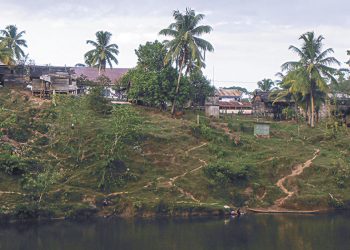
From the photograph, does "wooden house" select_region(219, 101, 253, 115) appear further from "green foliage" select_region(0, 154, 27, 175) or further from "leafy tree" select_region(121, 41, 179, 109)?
"green foliage" select_region(0, 154, 27, 175)

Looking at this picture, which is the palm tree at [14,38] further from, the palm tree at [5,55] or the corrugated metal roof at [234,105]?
the corrugated metal roof at [234,105]

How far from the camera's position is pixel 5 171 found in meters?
44.6

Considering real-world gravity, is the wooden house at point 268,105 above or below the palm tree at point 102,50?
below

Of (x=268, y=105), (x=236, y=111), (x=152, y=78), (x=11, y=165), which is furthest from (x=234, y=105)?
(x=11, y=165)

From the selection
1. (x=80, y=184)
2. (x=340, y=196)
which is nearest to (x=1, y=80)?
(x=80, y=184)

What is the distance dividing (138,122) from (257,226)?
1789cm

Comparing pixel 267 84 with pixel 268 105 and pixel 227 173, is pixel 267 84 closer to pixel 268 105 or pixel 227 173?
pixel 268 105

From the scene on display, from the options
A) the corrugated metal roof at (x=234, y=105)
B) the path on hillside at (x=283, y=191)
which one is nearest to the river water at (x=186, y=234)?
the path on hillside at (x=283, y=191)

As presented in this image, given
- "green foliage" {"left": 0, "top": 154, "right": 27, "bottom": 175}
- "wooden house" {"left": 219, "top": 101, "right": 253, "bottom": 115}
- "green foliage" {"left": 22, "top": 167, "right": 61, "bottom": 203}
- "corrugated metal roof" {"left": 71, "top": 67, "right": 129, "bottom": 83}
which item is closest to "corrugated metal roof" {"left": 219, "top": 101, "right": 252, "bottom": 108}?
"wooden house" {"left": 219, "top": 101, "right": 253, "bottom": 115}

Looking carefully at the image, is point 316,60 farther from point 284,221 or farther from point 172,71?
point 284,221

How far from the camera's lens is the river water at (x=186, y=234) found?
107 ft

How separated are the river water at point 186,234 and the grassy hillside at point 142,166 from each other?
2.93 m

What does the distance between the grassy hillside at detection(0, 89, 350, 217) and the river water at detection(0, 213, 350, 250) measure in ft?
9.60

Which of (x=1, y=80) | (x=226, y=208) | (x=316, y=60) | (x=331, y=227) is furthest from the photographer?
(x=1, y=80)
